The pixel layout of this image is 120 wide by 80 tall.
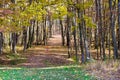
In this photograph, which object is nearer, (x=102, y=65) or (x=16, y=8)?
(x=102, y=65)

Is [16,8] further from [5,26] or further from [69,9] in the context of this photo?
[69,9]

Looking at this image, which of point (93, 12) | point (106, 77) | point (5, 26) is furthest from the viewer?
point (93, 12)

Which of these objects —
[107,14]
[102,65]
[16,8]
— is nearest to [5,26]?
[16,8]

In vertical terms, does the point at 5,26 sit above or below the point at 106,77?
above

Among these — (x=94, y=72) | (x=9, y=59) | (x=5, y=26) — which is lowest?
(x=9, y=59)

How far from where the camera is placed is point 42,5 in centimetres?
2831

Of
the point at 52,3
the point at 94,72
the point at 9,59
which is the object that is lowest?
the point at 9,59

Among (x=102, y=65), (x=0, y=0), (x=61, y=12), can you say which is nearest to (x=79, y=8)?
(x=61, y=12)

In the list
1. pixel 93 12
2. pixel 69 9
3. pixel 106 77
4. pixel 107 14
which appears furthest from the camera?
pixel 93 12

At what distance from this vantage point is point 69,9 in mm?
30469

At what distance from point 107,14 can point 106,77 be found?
27344 millimetres

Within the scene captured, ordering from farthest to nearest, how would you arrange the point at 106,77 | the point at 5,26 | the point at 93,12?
→ the point at 93,12, the point at 5,26, the point at 106,77

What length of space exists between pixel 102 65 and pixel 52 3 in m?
13.3

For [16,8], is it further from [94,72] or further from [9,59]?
[94,72]
